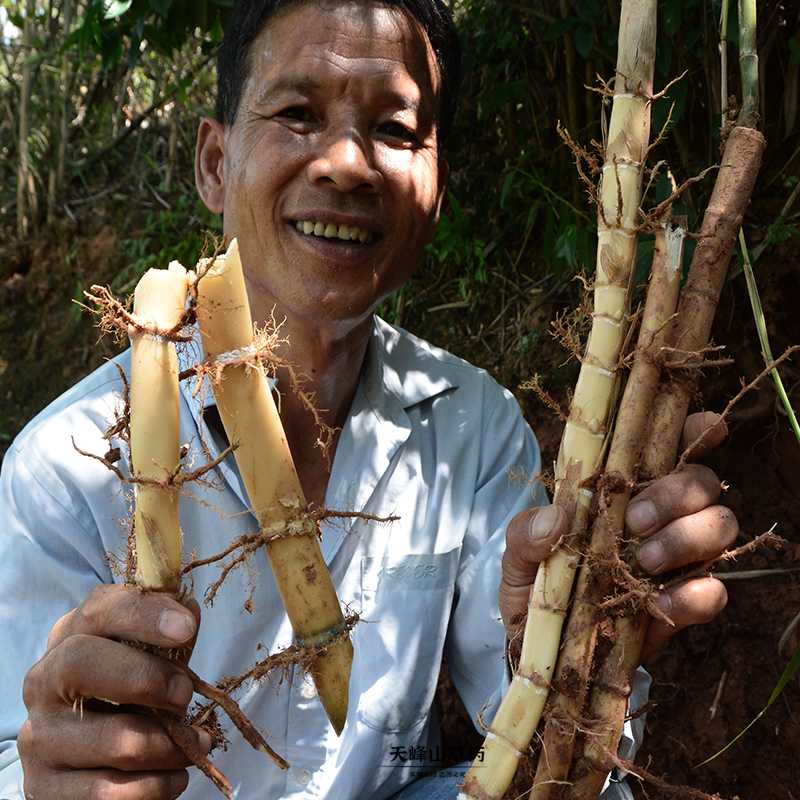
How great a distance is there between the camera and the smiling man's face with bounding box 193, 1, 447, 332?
1.26 metres

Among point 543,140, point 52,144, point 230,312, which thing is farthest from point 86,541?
point 52,144

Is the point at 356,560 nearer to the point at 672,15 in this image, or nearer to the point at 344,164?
the point at 344,164

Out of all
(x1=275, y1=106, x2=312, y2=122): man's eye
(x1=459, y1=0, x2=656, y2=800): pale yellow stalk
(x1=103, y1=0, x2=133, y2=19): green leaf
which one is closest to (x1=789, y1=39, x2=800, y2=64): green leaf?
(x1=459, y1=0, x2=656, y2=800): pale yellow stalk

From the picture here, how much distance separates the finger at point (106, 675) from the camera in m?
0.84

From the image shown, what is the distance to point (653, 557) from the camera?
96cm

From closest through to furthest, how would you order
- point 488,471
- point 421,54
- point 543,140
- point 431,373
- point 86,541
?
1. point 86,541
2. point 421,54
3. point 488,471
4. point 431,373
5. point 543,140

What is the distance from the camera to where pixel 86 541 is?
1262 millimetres

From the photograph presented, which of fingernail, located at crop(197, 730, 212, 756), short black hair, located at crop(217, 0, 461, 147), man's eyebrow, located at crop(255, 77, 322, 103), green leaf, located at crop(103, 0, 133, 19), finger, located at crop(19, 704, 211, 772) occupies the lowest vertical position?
fingernail, located at crop(197, 730, 212, 756)

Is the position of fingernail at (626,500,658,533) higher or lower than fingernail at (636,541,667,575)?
higher

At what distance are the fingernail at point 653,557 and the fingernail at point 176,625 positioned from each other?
599 millimetres

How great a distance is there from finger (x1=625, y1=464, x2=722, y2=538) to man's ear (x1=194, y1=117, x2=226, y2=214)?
1014mm

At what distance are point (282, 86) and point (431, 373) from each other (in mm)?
712

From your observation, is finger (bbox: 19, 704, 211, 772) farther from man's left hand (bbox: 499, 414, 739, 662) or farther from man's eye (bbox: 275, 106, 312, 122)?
man's eye (bbox: 275, 106, 312, 122)

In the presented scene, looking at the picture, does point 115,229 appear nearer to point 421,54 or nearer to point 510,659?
point 421,54
